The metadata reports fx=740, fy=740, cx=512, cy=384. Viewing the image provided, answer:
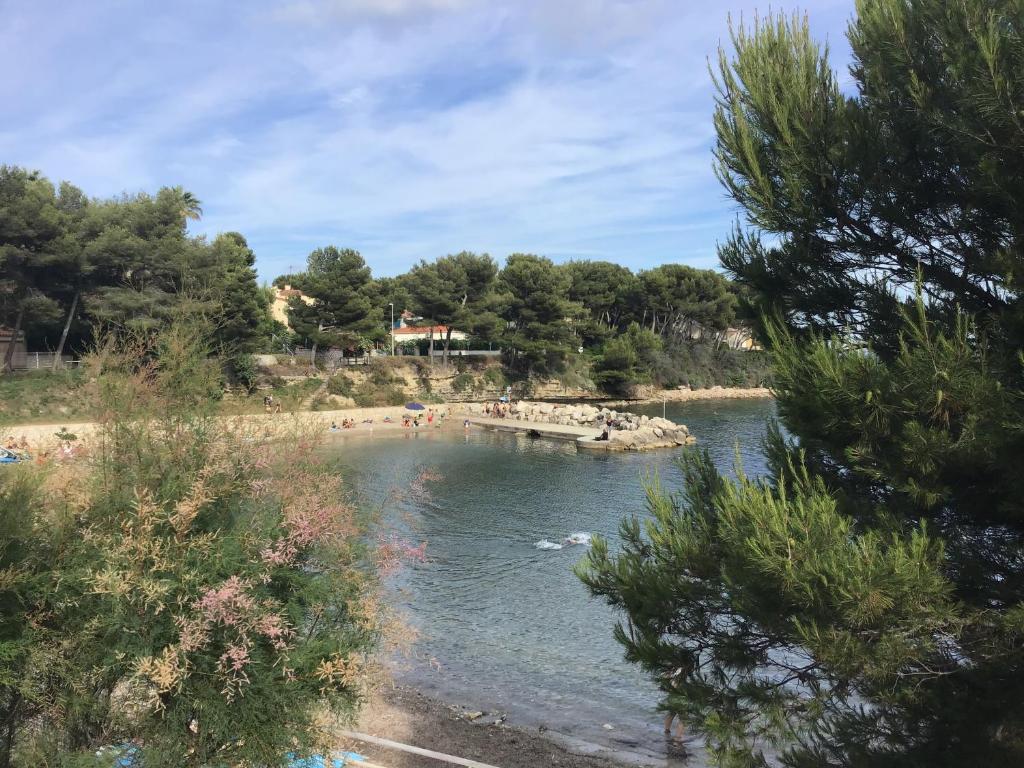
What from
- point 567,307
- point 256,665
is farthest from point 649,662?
point 567,307

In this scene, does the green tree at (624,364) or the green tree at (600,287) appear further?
the green tree at (600,287)

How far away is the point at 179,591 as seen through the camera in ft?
15.4

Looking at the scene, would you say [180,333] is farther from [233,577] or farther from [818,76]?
[818,76]

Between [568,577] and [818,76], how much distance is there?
1260 centimetres

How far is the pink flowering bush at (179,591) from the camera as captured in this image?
15.3 ft

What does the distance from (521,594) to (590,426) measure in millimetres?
28698

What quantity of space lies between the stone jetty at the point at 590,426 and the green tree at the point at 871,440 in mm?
31044

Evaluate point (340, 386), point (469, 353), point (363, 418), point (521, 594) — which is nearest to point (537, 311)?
point (469, 353)

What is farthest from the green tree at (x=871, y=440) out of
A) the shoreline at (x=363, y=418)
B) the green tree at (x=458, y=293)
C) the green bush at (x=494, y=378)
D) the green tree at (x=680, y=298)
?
the green tree at (x=680, y=298)

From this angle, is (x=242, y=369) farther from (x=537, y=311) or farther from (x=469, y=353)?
(x=537, y=311)

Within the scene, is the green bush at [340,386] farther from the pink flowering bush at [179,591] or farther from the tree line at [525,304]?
the pink flowering bush at [179,591]

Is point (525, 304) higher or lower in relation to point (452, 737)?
higher

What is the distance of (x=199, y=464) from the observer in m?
5.25

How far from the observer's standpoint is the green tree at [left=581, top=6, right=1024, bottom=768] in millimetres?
4473
